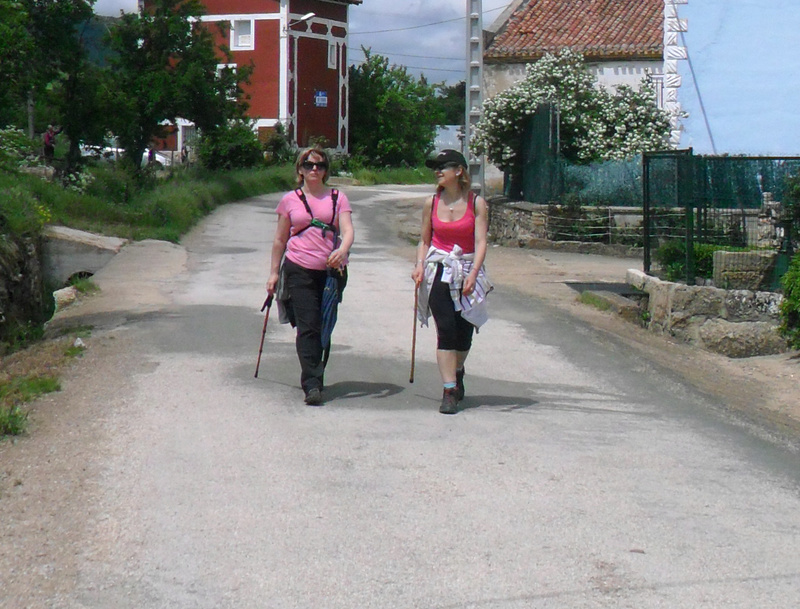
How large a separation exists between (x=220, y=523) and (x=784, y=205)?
895cm

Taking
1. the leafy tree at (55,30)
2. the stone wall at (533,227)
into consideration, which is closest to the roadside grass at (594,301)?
the stone wall at (533,227)

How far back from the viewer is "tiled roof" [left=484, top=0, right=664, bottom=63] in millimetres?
28359

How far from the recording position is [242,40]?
49.1 m

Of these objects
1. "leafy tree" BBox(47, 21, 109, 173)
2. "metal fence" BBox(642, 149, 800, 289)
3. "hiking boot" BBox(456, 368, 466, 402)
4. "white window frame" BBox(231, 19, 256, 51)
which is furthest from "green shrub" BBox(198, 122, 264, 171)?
"hiking boot" BBox(456, 368, 466, 402)

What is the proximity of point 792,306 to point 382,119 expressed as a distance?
4477 cm

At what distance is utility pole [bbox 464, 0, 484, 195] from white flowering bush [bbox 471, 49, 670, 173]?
30cm

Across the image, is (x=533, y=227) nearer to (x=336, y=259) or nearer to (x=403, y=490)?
(x=336, y=259)

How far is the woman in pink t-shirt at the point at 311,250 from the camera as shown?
7562 millimetres

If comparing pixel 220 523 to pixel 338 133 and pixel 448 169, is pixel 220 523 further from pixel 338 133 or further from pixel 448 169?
pixel 338 133

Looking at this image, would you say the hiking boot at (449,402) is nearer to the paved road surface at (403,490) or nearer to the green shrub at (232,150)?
the paved road surface at (403,490)

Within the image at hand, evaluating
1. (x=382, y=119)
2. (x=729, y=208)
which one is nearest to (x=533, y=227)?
(x=729, y=208)

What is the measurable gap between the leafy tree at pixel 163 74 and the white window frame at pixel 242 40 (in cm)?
1922

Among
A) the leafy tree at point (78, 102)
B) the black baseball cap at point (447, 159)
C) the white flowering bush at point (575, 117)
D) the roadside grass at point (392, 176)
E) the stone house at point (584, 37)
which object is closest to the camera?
the black baseball cap at point (447, 159)

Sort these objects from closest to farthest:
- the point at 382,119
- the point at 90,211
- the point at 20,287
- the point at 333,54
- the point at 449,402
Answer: the point at 449,402
the point at 20,287
the point at 90,211
the point at 333,54
the point at 382,119
